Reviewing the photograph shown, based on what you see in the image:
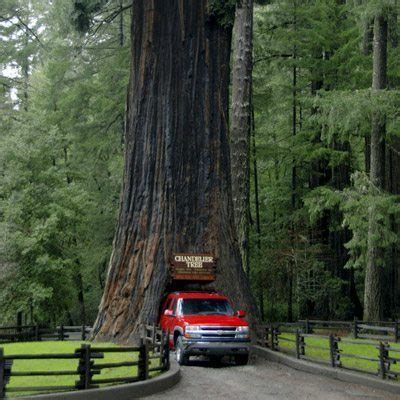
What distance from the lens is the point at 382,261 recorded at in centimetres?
2544

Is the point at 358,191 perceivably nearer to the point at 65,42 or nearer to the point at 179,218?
the point at 179,218

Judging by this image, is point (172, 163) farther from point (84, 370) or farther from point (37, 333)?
point (37, 333)

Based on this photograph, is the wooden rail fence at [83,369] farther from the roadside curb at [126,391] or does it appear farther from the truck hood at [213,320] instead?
the truck hood at [213,320]

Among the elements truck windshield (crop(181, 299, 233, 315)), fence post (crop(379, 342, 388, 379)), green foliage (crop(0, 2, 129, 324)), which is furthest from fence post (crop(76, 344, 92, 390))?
green foliage (crop(0, 2, 129, 324))

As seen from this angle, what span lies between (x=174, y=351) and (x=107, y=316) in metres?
3.08

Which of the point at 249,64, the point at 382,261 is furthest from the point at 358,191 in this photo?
the point at 249,64

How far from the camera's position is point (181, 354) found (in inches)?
647

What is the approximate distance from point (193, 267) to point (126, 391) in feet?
27.1

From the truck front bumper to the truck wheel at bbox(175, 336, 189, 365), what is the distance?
0.45 feet

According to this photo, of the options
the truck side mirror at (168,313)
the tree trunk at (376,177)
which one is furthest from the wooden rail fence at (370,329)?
the truck side mirror at (168,313)

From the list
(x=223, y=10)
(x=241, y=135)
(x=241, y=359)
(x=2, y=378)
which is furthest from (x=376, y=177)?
(x=2, y=378)

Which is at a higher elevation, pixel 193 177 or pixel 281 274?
pixel 193 177

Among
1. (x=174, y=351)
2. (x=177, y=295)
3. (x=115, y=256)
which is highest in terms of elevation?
(x=115, y=256)

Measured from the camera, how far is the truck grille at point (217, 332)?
Result: 53.2ft
